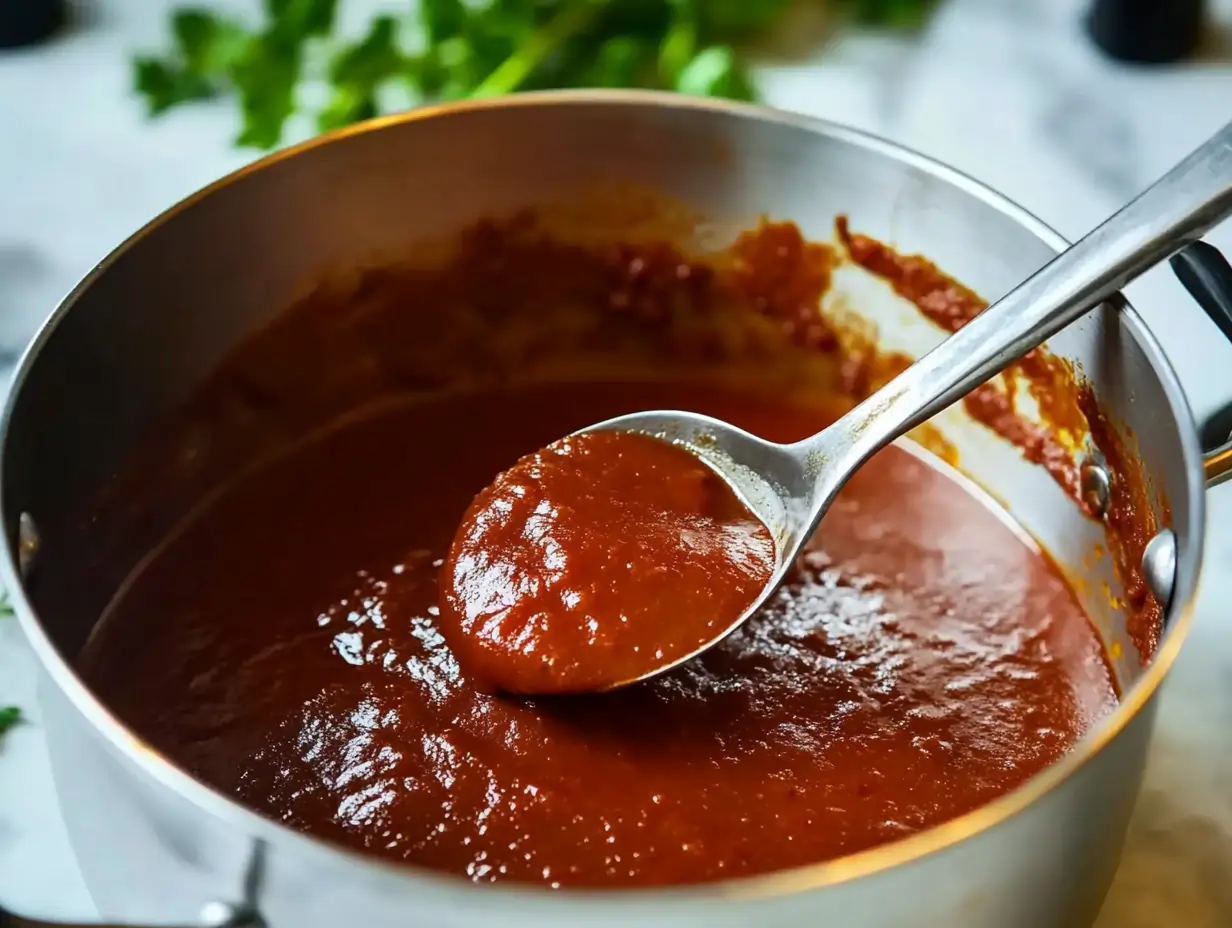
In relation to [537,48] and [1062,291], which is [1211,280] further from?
[537,48]

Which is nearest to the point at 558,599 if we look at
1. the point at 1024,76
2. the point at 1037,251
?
the point at 1037,251

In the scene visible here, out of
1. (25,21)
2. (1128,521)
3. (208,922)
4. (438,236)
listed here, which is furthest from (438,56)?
(208,922)

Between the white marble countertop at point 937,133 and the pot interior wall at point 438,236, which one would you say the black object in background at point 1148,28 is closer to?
the white marble countertop at point 937,133

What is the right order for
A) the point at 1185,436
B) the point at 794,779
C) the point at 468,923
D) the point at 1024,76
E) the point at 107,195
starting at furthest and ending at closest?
the point at 1024,76 → the point at 107,195 → the point at 794,779 → the point at 1185,436 → the point at 468,923

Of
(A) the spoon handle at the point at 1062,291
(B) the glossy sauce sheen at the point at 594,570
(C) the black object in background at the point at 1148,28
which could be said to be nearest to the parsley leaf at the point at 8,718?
(B) the glossy sauce sheen at the point at 594,570

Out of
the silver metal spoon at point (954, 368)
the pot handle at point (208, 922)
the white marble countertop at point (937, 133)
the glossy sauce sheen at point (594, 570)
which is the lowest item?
the pot handle at point (208, 922)

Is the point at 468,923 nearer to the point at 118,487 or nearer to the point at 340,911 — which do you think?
the point at 340,911
